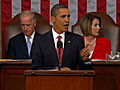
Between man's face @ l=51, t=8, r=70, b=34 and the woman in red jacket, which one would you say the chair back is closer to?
the woman in red jacket

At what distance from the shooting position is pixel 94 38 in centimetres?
557

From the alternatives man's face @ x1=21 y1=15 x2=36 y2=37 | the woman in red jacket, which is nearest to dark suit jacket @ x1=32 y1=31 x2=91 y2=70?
the woman in red jacket

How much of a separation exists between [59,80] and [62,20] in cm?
89

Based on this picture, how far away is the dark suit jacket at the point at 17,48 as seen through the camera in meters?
5.51

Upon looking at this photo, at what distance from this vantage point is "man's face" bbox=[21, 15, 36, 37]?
18.6 ft

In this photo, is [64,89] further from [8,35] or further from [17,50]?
[8,35]

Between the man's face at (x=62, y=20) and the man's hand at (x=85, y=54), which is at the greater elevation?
the man's face at (x=62, y=20)

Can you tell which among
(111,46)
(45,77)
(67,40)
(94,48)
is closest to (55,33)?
(67,40)

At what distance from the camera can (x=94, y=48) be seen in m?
5.48

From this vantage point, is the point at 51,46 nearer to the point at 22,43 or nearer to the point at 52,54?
the point at 52,54

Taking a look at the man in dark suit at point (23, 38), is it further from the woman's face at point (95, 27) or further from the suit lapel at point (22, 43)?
the woman's face at point (95, 27)

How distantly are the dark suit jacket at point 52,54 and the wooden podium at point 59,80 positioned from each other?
1.96ft

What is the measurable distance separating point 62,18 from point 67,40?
250 millimetres

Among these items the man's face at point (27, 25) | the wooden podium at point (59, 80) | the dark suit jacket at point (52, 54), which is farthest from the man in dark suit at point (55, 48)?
the man's face at point (27, 25)
